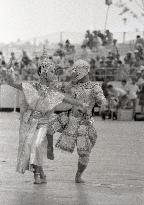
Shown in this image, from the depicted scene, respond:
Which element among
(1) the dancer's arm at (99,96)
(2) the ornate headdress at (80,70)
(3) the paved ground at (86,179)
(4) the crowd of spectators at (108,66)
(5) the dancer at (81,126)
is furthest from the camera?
(4) the crowd of spectators at (108,66)

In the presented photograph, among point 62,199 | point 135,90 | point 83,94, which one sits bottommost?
point 135,90

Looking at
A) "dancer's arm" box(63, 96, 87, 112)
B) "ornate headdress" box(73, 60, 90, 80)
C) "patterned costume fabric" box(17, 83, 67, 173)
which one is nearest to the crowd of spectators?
"ornate headdress" box(73, 60, 90, 80)

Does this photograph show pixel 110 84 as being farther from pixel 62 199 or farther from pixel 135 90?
pixel 62 199

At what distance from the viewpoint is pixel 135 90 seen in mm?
34812

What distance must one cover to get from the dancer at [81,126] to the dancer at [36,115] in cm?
30

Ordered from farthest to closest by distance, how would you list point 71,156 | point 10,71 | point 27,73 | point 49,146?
1. point 27,73
2. point 71,156
3. point 49,146
4. point 10,71

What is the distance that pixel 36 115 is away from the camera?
11141 mm

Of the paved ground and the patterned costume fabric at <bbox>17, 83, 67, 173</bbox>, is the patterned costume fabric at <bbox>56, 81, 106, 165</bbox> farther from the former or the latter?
the paved ground

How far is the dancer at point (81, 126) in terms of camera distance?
36.9 ft

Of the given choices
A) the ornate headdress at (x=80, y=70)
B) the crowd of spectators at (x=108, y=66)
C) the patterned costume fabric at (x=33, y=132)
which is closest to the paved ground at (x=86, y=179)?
the patterned costume fabric at (x=33, y=132)

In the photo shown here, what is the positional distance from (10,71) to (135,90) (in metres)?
24.3

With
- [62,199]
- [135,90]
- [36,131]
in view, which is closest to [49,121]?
[36,131]

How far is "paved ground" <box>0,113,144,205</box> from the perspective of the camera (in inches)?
369

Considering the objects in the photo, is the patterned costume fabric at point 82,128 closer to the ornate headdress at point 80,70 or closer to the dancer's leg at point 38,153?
the ornate headdress at point 80,70
